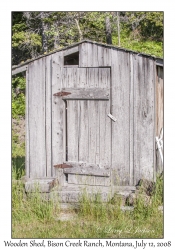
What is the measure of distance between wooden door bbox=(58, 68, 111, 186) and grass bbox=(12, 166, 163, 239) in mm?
946

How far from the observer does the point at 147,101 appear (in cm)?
730

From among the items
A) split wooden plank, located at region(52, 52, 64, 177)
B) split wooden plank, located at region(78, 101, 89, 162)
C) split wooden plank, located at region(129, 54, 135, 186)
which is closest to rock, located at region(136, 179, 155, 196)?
split wooden plank, located at region(129, 54, 135, 186)

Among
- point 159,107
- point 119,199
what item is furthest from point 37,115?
point 159,107

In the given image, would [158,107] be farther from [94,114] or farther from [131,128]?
[94,114]

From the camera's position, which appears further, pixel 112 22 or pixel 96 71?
pixel 112 22

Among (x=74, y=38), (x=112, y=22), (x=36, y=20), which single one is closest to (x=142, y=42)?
(x=112, y=22)

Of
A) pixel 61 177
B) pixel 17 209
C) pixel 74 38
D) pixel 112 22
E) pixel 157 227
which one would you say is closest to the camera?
pixel 157 227

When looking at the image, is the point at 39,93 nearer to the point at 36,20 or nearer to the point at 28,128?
the point at 28,128

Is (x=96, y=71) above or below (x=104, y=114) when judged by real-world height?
above

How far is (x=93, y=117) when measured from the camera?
7.58m

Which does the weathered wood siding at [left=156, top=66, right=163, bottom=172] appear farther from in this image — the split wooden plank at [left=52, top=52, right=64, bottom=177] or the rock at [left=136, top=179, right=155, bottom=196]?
the split wooden plank at [left=52, top=52, right=64, bottom=177]

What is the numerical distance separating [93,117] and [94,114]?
6 cm

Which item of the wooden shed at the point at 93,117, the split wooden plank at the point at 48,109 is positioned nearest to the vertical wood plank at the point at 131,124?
the wooden shed at the point at 93,117

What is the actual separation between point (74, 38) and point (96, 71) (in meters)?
8.57
